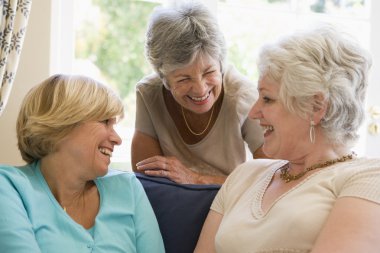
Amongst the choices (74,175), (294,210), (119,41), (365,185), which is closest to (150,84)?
(74,175)

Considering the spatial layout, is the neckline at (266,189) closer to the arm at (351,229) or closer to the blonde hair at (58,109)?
the arm at (351,229)

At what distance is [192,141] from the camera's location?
2.34 m

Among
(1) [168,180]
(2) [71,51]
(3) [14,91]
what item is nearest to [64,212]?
(1) [168,180]

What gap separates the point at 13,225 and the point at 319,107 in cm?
90

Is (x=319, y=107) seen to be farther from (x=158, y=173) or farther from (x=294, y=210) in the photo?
(x=158, y=173)

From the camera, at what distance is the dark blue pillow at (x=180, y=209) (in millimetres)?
1884

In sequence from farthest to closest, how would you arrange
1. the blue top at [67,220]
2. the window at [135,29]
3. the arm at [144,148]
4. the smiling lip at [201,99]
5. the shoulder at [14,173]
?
1. the window at [135,29]
2. the arm at [144,148]
3. the smiling lip at [201,99]
4. the shoulder at [14,173]
5. the blue top at [67,220]

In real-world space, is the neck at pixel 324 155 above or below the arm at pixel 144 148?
above

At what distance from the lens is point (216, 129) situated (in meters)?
2.29

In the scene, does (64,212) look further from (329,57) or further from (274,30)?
(274,30)

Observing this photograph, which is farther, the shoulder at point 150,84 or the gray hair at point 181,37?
the shoulder at point 150,84

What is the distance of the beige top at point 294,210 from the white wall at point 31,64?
1496 mm

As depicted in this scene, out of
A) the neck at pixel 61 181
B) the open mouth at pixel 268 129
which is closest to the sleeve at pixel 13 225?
the neck at pixel 61 181

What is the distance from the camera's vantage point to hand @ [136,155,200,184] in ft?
6.75
